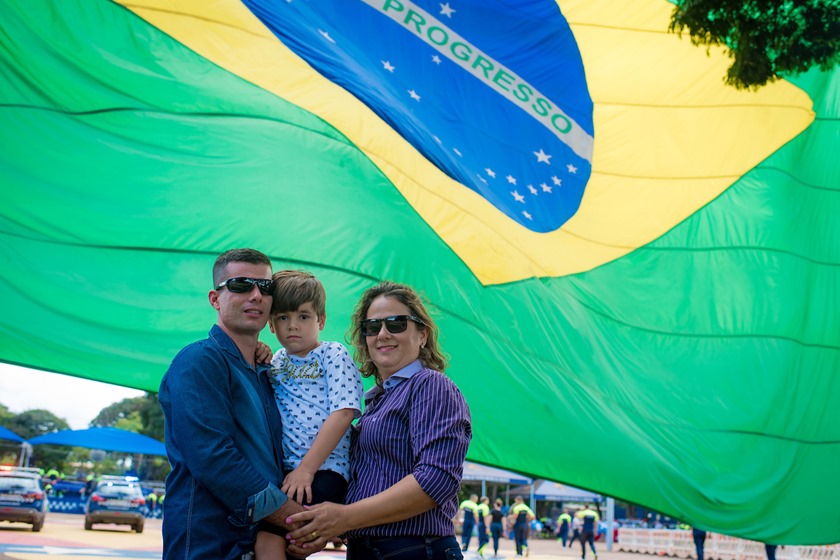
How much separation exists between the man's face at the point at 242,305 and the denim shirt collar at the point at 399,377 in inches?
16.1

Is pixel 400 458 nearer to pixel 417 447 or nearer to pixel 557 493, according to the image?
pixel 417 447

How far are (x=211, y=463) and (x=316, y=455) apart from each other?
33 centimetres

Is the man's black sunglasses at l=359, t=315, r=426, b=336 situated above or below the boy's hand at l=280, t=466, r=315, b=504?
above

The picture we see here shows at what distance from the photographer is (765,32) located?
680cm

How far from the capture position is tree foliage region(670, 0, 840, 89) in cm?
664

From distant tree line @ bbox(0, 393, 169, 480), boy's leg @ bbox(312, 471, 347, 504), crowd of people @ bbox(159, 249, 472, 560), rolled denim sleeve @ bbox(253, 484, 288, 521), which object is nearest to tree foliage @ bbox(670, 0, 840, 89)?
crowd of people @ bbox(159, 249, 472, 560)

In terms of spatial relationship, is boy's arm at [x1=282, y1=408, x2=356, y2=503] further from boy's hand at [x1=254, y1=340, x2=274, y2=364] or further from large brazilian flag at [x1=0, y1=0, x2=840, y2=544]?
large brazilian flag at [x1=0, y1=0, x2=840, y2=544]

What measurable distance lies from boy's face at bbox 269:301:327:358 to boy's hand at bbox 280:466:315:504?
1.46 ft

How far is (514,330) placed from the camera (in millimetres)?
5410

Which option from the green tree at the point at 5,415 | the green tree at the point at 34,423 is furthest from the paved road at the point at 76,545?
the green tree at the point at 5,415

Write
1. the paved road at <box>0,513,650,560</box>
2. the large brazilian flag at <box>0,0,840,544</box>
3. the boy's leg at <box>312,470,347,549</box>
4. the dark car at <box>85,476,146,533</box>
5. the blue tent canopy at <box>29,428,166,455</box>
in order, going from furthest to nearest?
the blue tent canopy at <box>29,428,166,455</box> → the dark car at <box>85,476,146,533</box> → the paved road at <box>0,513,650,560</box> → the large brazilian flag at <box>0,0,840,544</box> → the boy's leg at <box>312,470,347,549</box>

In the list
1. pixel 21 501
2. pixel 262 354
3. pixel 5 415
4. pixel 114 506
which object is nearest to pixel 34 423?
pixel 5 415

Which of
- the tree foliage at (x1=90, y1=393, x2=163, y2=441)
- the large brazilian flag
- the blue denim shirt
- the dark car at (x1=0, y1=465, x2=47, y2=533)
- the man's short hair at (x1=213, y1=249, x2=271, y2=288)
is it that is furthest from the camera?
the tree foliage at (x1=90, y1=393, x2=163, y2=441)

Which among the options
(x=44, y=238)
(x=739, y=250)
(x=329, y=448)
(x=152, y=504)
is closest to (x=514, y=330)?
(x=739, y=250)
